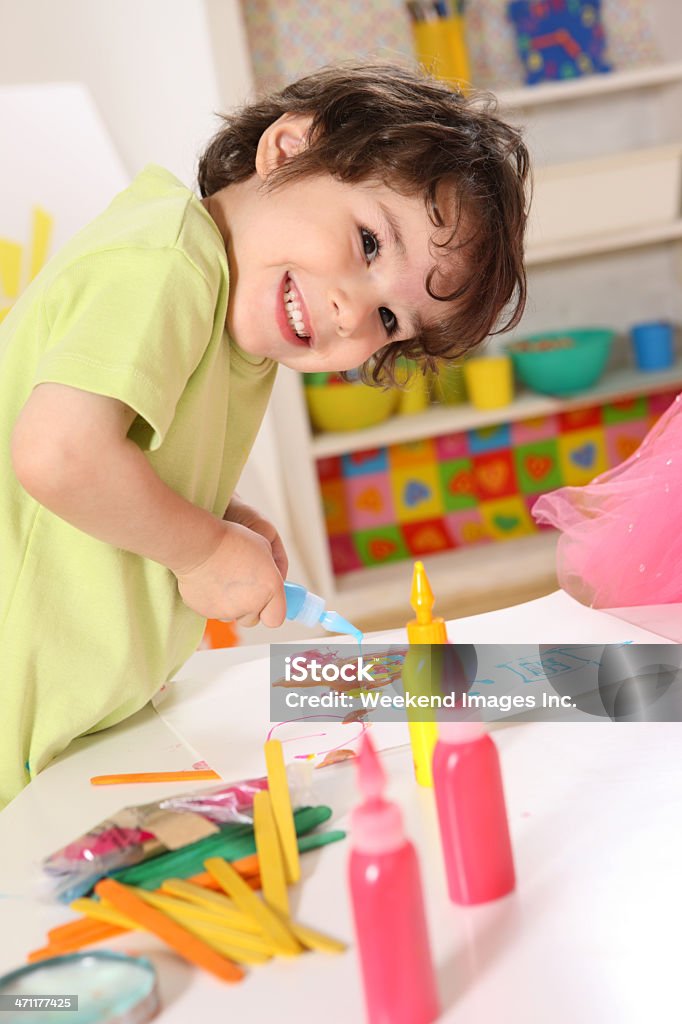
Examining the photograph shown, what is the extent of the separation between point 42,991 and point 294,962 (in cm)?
12

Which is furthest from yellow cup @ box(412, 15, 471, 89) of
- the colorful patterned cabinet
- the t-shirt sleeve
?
the t-shirt sleeve

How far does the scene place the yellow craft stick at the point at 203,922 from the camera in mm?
576

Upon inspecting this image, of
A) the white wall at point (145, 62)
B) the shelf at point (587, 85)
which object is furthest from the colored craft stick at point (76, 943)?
the shelf at point (587, 85)

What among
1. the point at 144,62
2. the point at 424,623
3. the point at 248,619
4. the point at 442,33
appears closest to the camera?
the point at 424,623

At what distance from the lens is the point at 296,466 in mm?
2648

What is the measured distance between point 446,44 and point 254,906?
240 centimetres

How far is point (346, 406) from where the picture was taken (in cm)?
264

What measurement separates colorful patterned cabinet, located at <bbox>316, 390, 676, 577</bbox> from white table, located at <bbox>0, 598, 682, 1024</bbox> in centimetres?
205

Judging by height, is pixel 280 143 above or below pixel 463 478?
above

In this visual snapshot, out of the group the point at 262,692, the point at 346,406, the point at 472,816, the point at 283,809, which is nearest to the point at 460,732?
the point at 472,816

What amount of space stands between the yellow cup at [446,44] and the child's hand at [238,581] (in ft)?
6.60

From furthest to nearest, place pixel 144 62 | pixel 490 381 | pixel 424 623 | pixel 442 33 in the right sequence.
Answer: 1. pixel 490 381
2. pixel 442 33
3. pixel 144 62
4. pixel 424 623

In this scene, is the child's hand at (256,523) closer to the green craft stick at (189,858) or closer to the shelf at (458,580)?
the green craft stick at (189,858)

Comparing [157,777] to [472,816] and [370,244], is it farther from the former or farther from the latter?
[370,244]
